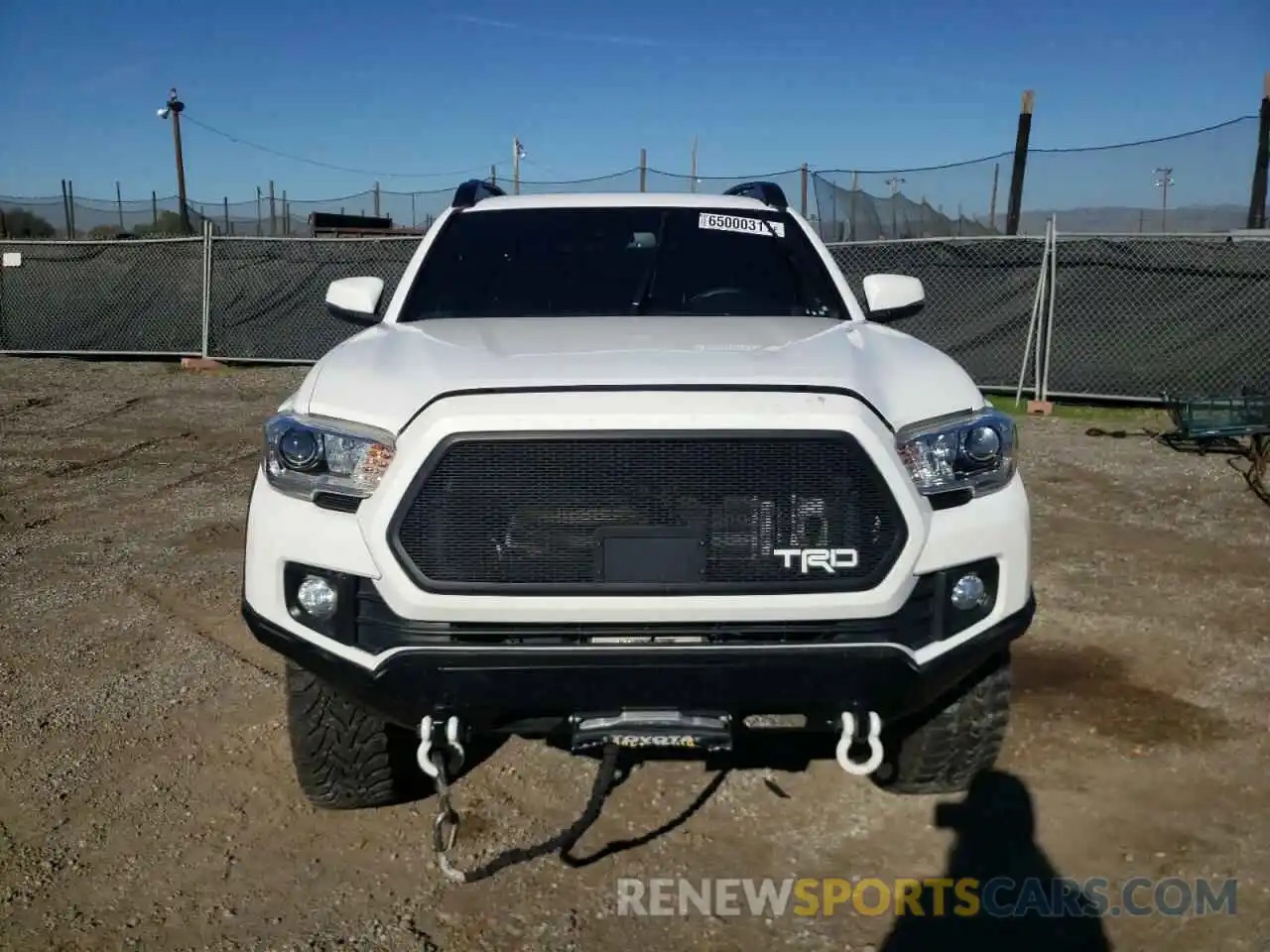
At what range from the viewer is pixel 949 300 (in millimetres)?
11711

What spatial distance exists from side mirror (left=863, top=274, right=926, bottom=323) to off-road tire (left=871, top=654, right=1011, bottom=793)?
5.00 feet

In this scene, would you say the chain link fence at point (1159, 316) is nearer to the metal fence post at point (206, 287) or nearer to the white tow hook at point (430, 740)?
the white tow hook at point (430, 740)

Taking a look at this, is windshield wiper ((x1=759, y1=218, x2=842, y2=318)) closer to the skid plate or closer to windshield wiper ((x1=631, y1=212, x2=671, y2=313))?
windshield wiper ((x1=631, y1=212, x2=671, y2=313))

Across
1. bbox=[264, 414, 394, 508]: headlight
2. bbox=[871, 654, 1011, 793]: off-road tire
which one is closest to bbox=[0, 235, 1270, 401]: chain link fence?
bbox=[871, 654, 1011, 793]: off-road tire

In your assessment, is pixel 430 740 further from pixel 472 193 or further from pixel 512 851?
pixel 472 193

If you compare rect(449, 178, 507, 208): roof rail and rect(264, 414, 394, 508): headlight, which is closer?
rect(264, 414, 394, 508): headlight

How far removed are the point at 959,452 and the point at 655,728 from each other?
0.99m

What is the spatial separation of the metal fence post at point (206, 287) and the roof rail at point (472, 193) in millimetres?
10871

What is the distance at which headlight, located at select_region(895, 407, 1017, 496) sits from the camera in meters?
2.65

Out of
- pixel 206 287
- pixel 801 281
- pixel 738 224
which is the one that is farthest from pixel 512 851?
pixel 206 287

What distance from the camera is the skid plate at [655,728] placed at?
2621 mm

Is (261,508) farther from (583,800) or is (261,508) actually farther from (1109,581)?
(1109,581)

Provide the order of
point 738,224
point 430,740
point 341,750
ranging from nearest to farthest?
point 430,740
point 341,750
point 738,224

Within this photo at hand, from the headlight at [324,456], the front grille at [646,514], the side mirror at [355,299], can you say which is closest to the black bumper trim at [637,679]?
the front grille at [646,514]
